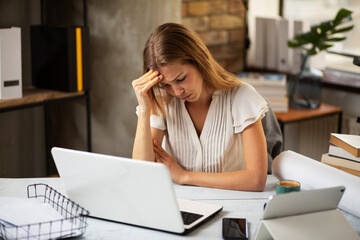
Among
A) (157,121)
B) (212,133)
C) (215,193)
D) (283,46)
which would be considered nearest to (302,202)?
(215,193)

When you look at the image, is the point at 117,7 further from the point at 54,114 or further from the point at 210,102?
the point at 210,102

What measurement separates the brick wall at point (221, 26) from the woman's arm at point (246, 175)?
1575mm

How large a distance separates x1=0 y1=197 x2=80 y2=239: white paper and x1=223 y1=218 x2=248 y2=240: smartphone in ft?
1.22

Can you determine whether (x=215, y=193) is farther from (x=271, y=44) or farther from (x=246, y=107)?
(x=271, y=44)

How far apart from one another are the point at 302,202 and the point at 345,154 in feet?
1.50

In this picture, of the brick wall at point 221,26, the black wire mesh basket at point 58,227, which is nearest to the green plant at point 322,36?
the brick wall at point 221,26

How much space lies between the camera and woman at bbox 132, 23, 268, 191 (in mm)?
1656

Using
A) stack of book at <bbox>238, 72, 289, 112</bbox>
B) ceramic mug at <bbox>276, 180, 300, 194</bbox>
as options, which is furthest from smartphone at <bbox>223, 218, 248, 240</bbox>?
stack of book at <bbox>238, 72, 289, 112</bbox>

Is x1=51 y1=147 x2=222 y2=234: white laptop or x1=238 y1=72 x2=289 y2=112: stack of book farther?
x1=238 y1=72 x2=289 y2=112: stack of book

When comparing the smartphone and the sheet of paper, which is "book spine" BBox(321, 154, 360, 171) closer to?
the sheet of paper

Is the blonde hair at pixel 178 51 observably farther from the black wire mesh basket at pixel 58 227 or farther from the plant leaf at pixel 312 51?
the plant leaf at pixel 312 51

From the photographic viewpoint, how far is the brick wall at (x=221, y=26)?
323cm

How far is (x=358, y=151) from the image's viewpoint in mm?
1479

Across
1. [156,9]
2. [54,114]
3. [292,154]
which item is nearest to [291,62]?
[156,9]
